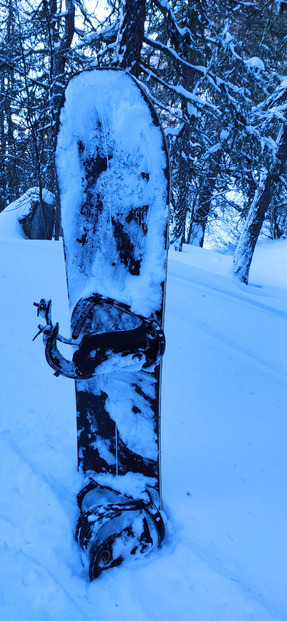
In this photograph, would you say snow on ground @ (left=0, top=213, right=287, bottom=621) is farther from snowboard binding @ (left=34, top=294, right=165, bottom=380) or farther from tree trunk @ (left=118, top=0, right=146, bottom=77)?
tree trunk @ (left=118, top=0, right=146, bottom=77)

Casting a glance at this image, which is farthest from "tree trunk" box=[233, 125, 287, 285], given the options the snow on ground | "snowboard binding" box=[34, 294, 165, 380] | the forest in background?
"snowboard binding" box=[34, 294, 165, 380]

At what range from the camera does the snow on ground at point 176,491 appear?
1184 mm

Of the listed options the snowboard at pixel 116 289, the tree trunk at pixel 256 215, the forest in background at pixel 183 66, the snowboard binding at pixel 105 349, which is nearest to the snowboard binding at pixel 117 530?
the snowboard at pixel 116 289

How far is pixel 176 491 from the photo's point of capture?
1627 millimetres

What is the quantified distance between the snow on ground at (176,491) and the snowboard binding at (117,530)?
0.05 meters

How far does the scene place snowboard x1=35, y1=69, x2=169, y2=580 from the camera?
1.29 metres

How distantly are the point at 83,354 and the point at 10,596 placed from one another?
871mm

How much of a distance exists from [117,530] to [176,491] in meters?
0.40

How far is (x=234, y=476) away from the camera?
174 cm

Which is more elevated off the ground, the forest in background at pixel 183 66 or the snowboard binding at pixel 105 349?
the forest in background at pixel 183 66

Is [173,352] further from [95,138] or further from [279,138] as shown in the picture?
[279,138]

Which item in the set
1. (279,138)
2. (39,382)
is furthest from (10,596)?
(279,138)

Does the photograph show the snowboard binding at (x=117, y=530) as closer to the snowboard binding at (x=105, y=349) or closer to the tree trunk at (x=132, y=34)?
the snowboard binding at (x=105, y=349)

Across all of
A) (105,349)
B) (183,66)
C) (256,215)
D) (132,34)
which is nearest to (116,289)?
(105,349)
